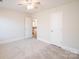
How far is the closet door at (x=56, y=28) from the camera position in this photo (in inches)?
174

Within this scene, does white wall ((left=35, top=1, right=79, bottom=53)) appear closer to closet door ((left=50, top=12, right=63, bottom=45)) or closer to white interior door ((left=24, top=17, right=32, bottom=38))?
closet door ((left=50, top=12, right=63, bottom=45))

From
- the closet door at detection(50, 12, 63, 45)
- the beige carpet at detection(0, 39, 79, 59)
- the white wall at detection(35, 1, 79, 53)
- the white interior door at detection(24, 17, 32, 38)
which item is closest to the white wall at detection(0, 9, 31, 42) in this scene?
the white interior door at detection(24, 17, 32, 38)

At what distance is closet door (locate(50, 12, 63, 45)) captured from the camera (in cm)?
443

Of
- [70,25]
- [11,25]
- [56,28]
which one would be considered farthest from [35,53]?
[11,25]

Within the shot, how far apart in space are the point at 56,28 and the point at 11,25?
3.50m

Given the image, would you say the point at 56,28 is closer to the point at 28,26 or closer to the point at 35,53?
the point at 35,53

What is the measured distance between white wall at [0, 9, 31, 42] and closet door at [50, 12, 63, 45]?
2.90 metres

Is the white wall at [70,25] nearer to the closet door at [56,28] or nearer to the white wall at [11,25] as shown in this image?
the closet door at [56,28]

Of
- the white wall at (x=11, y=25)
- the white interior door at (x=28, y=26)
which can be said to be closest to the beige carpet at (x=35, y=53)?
the white wall at (x=11, y=25)

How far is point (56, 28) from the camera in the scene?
4668 mm

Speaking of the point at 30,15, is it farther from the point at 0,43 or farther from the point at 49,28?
the point at 0,43

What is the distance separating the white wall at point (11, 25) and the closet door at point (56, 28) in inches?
114

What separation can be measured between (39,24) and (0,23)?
3.00 meters

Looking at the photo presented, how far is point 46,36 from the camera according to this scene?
5.52 metres
